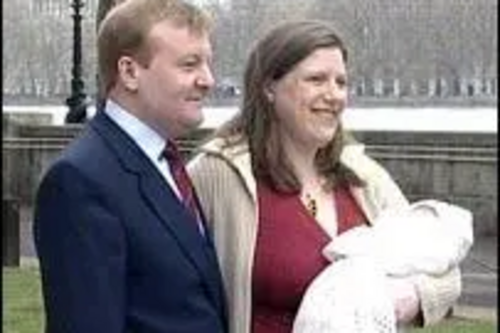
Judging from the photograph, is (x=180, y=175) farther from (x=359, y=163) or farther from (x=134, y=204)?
(x=359, y=163)

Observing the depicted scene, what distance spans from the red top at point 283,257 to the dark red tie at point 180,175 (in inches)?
9.9

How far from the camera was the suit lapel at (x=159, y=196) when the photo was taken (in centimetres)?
275

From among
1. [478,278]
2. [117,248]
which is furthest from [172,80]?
[478,278]

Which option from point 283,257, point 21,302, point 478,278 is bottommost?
point 478,278

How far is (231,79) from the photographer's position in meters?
5.20

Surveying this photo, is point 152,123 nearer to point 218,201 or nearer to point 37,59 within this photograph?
point 218,201

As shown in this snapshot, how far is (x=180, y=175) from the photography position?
115 inches

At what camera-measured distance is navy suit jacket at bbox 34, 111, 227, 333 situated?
8.57 ft

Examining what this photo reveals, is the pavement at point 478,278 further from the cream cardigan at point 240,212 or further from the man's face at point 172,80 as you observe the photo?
the man's face at point 172,80

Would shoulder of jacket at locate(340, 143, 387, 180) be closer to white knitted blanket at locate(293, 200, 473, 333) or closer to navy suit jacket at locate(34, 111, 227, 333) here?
white knitted blanket at locate(293, 200, 473, 333)

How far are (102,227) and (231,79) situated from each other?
8.59 feet

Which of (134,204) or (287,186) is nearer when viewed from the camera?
(134,204)

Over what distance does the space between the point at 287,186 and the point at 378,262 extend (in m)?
0.32

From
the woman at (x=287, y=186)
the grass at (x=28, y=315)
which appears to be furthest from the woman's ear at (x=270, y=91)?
the grass at (x=28, y=315)
